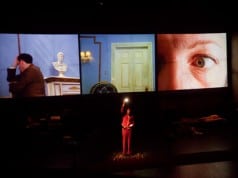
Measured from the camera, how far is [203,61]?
23.3 ft

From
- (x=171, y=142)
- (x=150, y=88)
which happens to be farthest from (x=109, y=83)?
(x=171, y=142)

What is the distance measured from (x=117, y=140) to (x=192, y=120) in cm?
189

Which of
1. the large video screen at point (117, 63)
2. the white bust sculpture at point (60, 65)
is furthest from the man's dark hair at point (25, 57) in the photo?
the large video screen at point (117, 63)

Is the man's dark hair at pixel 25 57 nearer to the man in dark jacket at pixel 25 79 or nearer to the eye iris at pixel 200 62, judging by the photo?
the man in dark jacket at pixel 25 79

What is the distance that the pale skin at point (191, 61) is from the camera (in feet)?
22.7

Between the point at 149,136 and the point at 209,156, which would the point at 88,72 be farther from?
the point at 209,156

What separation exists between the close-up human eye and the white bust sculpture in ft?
10.1

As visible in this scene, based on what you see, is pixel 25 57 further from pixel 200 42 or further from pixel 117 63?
pixel 200 42

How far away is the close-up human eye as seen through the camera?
709 centimetres

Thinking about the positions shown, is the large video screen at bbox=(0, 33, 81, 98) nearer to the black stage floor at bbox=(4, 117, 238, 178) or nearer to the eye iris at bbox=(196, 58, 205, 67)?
the black stage floor at bbox=(4, 117, 238, 178)

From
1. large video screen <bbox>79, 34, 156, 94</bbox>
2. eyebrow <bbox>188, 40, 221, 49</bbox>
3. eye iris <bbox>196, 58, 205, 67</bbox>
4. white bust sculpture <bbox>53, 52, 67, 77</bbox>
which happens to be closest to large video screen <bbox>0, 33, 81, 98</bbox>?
white bust sculpture <bbox>53, 52, 67, 77</bbox>

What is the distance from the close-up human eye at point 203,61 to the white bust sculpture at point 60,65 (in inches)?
121

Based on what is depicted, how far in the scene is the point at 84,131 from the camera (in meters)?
6.59

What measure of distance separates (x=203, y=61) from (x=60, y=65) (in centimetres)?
341
